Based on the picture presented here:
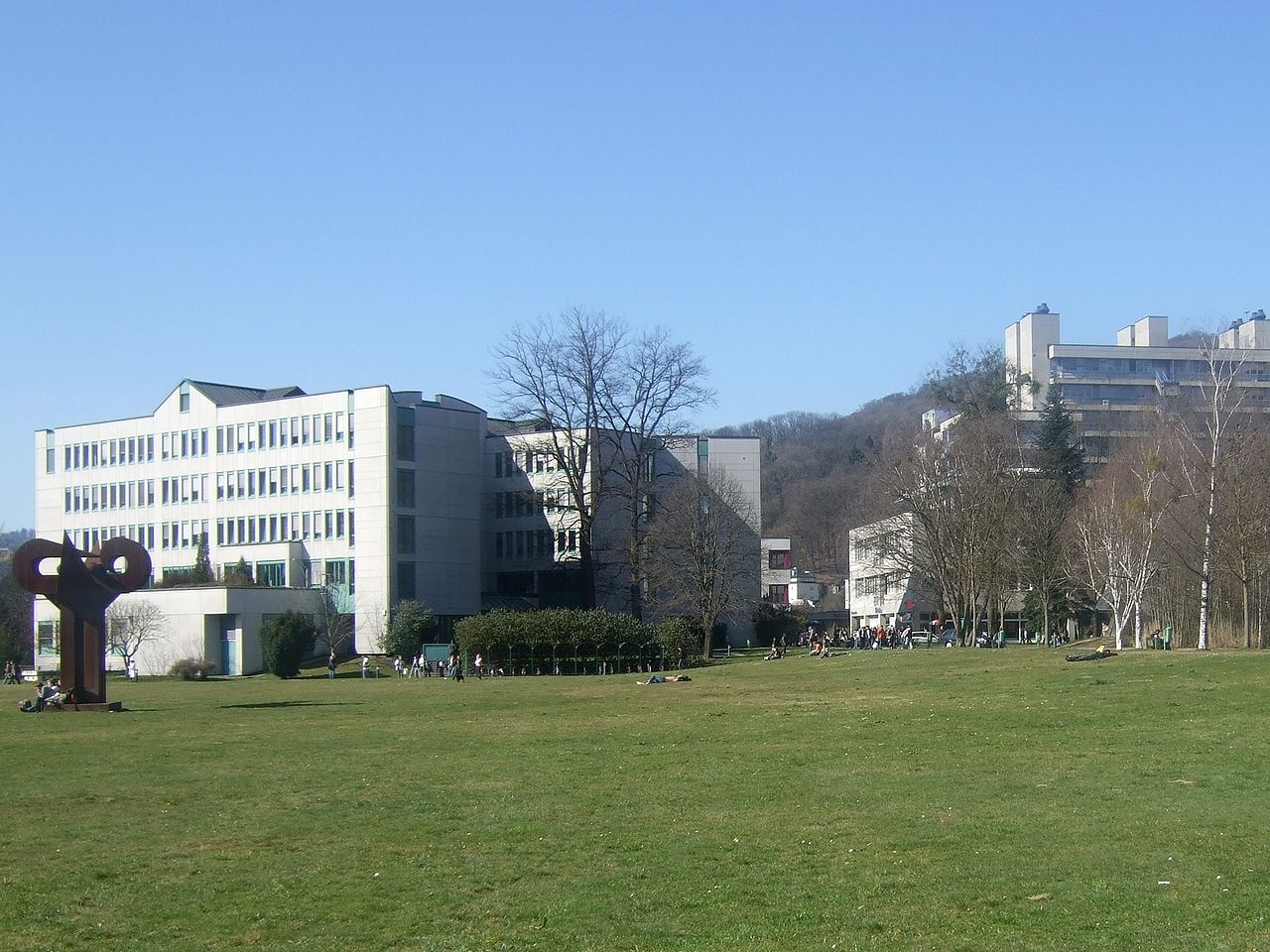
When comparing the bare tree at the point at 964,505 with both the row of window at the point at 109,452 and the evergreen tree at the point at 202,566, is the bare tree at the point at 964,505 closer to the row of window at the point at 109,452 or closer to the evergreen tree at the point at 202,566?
the evergreen tree at the point at 202,566

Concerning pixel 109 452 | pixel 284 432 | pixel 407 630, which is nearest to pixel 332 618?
pixel 407 630

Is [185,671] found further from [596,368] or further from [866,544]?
[866,544]

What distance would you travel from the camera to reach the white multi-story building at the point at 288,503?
92.5m

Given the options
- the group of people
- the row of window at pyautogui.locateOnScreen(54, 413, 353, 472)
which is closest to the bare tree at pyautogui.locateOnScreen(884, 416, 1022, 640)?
the row of window at pyautogui.locateOnScreen(54, 413, 353, 472)

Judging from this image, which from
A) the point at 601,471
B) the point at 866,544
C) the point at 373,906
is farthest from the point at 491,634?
the point at 373,906

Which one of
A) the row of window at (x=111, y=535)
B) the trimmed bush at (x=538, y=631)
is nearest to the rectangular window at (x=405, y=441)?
the row of window at (x=111, y=535)

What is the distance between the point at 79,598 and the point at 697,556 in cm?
4357

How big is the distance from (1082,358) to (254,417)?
73574 millimetres

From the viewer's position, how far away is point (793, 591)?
480 feet

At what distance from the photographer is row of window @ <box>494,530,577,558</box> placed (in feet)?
333

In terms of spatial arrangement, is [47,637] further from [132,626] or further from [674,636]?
[674,636]

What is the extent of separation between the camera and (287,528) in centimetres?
9788

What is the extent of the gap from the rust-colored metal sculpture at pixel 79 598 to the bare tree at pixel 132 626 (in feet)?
137

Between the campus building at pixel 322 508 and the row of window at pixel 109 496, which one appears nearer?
the campus building at pixel 322 508
